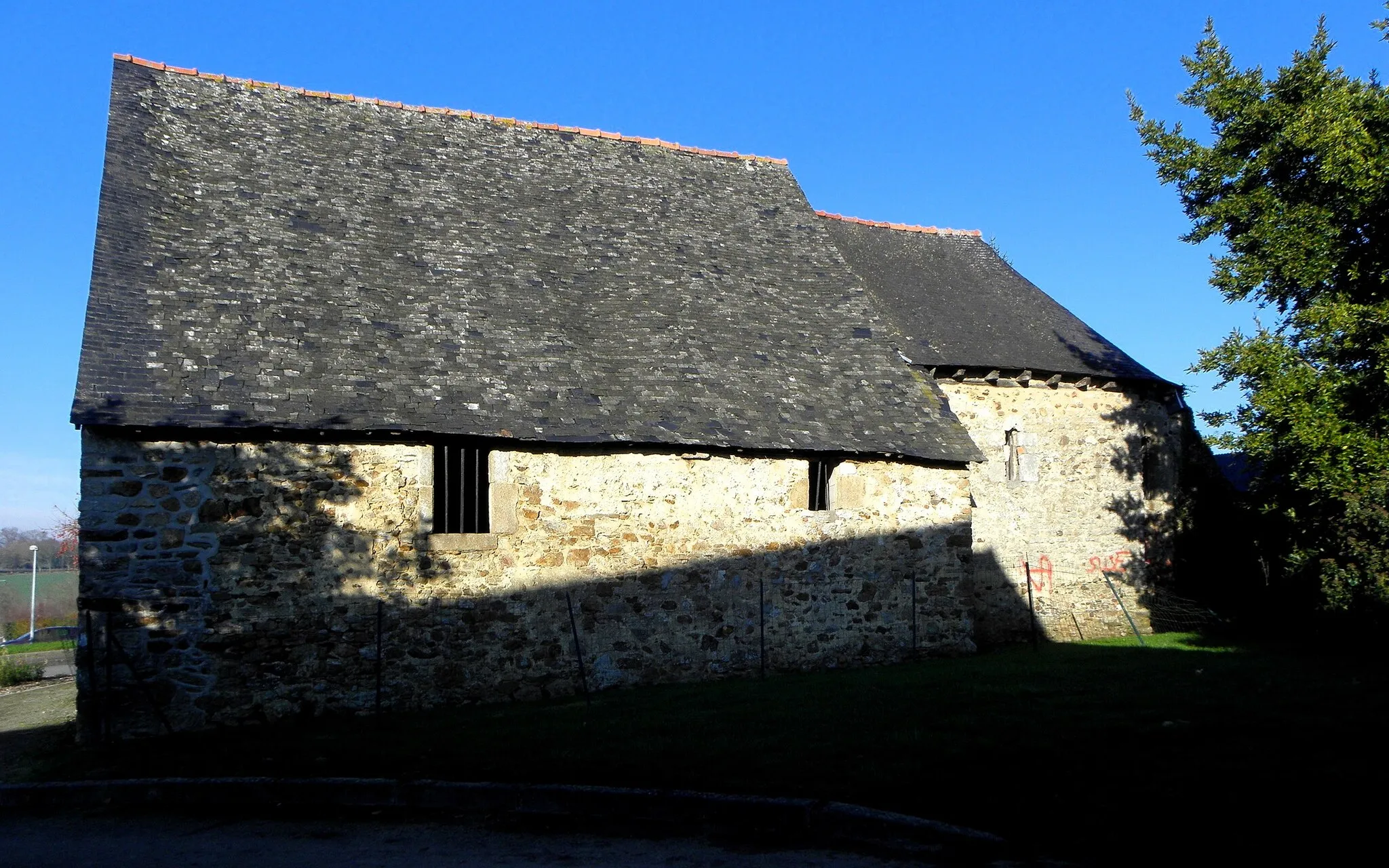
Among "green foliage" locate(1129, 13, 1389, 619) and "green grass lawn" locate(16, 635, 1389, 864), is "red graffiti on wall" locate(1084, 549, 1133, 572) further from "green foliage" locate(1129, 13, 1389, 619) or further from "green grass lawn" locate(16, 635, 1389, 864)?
"green grass lawn" locate(16, 635, 1389, 864)

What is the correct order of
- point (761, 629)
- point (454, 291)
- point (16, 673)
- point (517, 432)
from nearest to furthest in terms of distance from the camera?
point (517, 432), point (761, 629), point (454, 291), point (16, 673)

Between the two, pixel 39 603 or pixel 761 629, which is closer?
pixel 761 629

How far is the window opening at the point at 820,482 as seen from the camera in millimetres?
14352

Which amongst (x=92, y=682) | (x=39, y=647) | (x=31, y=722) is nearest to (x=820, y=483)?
(x=92, y=682)

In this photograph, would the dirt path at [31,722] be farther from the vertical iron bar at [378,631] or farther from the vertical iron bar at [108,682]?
the vertical iron bar at [378,631]

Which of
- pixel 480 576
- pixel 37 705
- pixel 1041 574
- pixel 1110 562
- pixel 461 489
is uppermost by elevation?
pixel 461 489

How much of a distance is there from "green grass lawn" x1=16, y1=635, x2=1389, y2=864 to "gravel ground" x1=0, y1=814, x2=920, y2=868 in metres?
0.88

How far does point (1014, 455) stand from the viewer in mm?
18156

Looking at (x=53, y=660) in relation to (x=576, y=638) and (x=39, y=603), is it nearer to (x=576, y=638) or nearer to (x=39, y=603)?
(x=576, y=638)

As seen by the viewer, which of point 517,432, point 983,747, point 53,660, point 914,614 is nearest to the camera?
point 983,747

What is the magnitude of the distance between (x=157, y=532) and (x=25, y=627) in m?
36.5

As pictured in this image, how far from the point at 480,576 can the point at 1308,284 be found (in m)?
12.0

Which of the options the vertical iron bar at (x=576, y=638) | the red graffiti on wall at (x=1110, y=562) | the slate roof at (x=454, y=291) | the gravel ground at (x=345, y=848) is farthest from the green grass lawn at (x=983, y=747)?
the red graffiti on wall at (x=1110, y=562)

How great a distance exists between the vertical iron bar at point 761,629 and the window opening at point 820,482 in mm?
1396
